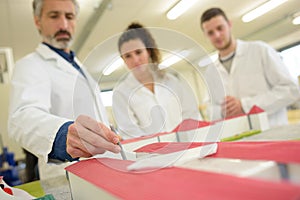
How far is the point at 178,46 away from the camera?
0.40 m

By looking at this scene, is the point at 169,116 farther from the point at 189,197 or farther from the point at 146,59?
the point at 189,197

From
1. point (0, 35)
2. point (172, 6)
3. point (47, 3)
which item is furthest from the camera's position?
point (0, 35)

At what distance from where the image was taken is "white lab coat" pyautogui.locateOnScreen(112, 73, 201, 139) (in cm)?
55

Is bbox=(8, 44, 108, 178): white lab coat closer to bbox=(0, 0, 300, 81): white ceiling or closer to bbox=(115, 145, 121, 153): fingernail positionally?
bbox=(115, 145, 121, 153): fingernail

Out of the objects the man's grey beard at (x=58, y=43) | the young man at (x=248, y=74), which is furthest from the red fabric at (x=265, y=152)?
the man's grey beard at (x=58, y=43)

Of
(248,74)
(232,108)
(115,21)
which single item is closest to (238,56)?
(248,74)

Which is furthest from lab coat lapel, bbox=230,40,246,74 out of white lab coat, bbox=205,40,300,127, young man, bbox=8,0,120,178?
young man, bbox=8,0,120,178

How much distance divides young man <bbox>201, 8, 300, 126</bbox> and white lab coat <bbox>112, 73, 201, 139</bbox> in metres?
0.20

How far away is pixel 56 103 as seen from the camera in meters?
0.90

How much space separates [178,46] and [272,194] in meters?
0.30

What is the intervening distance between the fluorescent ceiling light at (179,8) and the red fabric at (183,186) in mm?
2215

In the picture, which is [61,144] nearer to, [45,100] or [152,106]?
[45,100]

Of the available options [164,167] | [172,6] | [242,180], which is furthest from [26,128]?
[172,6]

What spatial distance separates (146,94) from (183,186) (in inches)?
32.5
